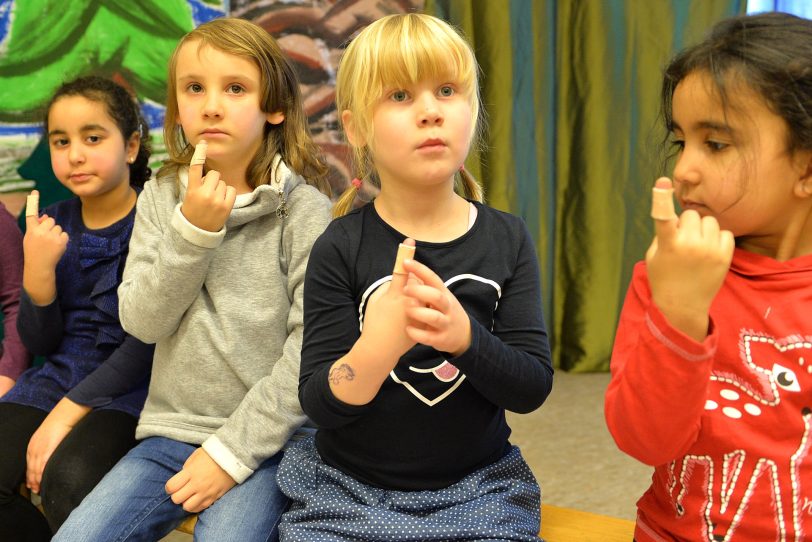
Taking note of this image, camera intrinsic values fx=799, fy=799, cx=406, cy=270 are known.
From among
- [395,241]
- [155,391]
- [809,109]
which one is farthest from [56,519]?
[809,109]

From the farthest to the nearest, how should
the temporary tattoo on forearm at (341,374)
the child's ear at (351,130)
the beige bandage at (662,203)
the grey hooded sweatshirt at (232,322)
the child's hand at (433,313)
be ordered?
the grey hooded sweatshirt at (232,322) < the child's ear at (351,130) < the temporary tattoo on forearm at (341,374) < the child's hand at (433,313) < the beige bandage at (662,203)

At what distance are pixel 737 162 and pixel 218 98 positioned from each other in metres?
0.77

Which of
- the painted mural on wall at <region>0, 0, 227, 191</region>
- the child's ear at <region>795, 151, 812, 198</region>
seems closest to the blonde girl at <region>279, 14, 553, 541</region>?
the child's ear at <region>795, 151, 812, 198</region>

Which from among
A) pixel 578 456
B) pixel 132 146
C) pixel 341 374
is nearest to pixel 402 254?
pixel 341 374

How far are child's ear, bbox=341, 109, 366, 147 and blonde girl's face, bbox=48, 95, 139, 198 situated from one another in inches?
24.8

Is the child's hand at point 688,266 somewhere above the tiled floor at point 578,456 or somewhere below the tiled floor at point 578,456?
above

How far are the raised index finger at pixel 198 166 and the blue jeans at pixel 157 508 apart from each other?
1.37 ft

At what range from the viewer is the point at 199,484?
3.77 ft

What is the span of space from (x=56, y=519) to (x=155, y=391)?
0.81 ft

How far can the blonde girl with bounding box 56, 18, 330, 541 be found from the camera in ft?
3.77

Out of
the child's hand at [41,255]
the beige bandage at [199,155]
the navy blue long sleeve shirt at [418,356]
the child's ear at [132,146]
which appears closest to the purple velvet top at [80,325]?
the child's hand at [41,255]

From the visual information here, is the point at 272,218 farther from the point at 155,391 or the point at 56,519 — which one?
the point at 56,519

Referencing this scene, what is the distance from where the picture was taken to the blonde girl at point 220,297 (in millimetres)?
1148

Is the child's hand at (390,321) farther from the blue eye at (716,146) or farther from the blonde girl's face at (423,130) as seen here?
the blue eye at (716,146)
